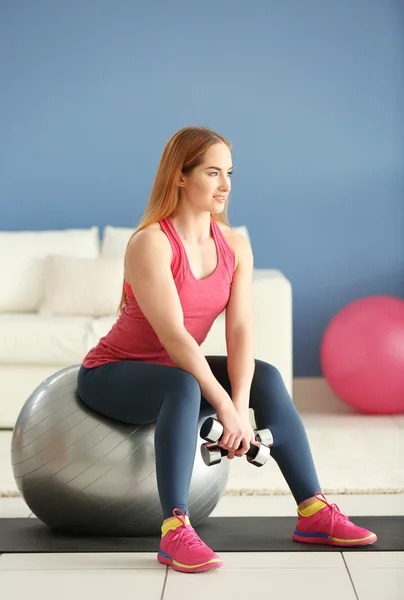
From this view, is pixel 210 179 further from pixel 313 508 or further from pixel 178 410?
pixel 313 508

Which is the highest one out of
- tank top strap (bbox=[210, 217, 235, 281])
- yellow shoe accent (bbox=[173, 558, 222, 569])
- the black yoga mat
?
tank top strap (bbox=[210, 217, 235, 281])

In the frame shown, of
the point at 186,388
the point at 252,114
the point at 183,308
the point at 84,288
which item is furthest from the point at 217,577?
the point at 252,114

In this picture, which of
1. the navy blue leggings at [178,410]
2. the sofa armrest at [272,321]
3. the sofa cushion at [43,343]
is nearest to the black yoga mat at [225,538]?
the navy blue leggings at [178,410]

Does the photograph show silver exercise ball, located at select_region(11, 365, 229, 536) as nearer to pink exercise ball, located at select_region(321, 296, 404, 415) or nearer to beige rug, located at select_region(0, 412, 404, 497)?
beige rug, located at select_region(0, 412, 404, 497)

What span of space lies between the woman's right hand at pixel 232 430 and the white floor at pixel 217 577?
253 millimetres

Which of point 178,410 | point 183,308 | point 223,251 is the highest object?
point 223,251

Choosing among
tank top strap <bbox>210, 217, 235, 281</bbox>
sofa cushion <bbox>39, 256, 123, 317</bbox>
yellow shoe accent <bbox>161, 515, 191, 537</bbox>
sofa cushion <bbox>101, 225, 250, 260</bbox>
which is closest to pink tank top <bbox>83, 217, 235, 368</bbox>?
tank top strap <bbox>210, 217, 235, 281</bbox>

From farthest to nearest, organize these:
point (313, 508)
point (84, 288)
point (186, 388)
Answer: point (84, 288)
point (313, 508)
point (186, 388)

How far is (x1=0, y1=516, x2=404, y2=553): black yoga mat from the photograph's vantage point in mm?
2213

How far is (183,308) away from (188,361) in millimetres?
163

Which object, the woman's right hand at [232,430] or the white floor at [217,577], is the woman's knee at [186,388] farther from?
the white floor at [217,577]

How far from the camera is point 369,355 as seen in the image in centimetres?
410

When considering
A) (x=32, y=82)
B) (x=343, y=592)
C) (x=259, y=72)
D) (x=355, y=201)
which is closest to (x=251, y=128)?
(x=259, y=72)

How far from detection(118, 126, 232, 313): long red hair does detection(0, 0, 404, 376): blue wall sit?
2408 millimetres
